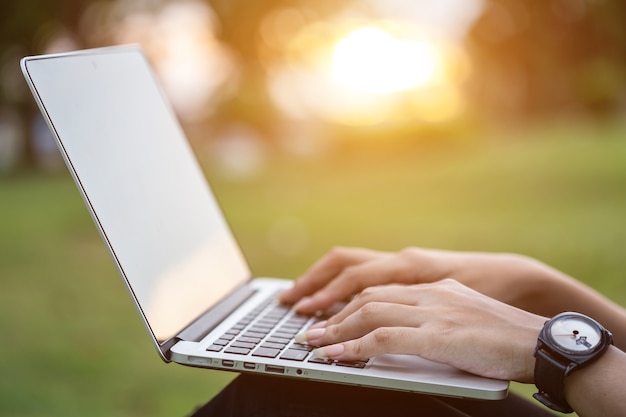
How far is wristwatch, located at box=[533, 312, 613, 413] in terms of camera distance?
2.94 ft

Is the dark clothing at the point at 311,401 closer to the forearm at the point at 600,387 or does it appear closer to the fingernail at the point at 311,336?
the fingernail at the point at 311,336

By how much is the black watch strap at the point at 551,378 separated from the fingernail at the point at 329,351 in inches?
10.7

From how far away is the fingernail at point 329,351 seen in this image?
38.6 inches

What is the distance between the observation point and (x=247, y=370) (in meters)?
1.00

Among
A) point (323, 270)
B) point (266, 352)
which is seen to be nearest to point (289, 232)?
point (323, 270)

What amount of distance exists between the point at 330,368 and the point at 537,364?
29cm

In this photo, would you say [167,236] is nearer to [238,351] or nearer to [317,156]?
[238,351]

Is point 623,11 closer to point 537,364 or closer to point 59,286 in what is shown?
→ point 59,286

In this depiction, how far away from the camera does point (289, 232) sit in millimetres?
5598

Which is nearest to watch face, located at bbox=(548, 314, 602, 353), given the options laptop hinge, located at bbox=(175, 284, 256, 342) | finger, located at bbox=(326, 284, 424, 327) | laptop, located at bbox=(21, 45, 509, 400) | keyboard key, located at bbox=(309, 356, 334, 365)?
laptop, located at bbox=(21, 45, 509, 400)

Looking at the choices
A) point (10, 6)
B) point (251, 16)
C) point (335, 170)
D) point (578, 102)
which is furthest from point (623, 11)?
point (10, 6)

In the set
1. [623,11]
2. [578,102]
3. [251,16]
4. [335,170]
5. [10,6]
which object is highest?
[10,6]

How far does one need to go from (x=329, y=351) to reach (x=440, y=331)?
0.16 meters

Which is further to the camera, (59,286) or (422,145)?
(422,145)
